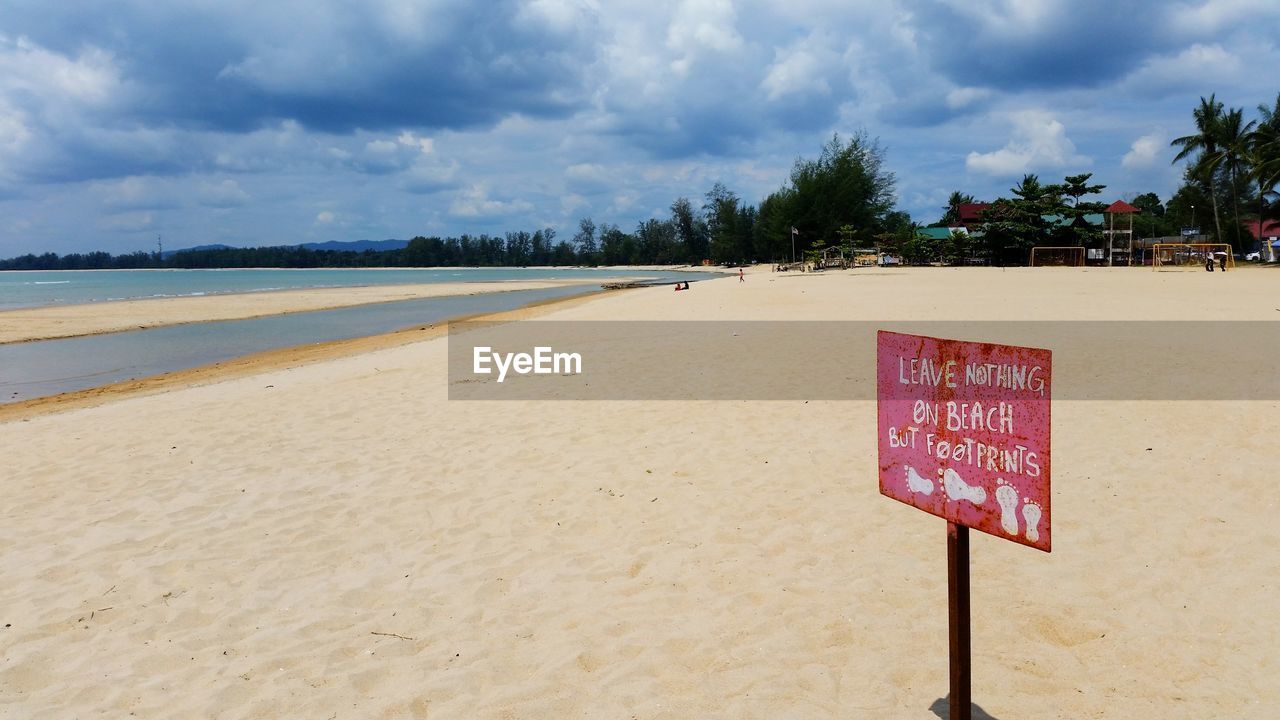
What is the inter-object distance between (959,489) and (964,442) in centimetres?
17

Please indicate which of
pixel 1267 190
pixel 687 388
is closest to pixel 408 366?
pixel 687 388

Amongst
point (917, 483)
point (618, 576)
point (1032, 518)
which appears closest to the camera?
point (1032, 518)

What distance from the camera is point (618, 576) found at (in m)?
4.36

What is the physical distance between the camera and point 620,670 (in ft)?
11.2

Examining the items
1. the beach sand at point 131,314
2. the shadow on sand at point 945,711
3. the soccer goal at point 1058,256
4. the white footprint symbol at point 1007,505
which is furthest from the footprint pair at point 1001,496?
→ the soccer goal at point 1058,256

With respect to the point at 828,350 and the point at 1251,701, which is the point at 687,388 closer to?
the point at 828,350

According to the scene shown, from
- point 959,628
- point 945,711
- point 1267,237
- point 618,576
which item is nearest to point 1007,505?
point 959,628

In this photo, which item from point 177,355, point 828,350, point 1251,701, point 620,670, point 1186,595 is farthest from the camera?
point 177,355

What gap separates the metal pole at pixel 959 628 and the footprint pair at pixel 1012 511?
21cm

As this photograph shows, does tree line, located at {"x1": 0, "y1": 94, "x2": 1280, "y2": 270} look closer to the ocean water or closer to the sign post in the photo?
the ocean water

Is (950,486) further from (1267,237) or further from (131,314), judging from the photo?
(1267,237)

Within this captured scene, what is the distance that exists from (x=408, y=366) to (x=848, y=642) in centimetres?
1021

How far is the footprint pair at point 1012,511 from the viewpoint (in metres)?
2.31

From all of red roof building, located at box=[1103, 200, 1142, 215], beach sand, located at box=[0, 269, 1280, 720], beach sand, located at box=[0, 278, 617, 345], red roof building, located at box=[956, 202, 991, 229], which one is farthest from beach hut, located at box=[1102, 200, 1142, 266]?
beach sand, located at box=[0, 269, 1280, 720]
